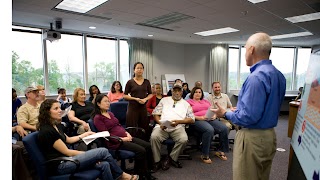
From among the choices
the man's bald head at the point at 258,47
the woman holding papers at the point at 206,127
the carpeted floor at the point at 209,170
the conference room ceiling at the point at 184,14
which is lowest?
the carpeted floor at the point at 209,170

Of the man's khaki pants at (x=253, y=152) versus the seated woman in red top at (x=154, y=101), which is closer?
the man's khaki pants at (x=253, y=152)

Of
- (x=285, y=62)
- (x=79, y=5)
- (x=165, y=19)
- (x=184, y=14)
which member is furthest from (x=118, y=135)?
(x=285, y=62)

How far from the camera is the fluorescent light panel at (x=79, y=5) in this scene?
3.63m

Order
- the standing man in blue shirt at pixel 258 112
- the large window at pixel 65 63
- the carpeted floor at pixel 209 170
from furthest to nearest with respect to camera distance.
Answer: the large window at pixel 65 63, the carpeted floor at pixel 209 170, the standing man in blue shirt at pixel 258 112

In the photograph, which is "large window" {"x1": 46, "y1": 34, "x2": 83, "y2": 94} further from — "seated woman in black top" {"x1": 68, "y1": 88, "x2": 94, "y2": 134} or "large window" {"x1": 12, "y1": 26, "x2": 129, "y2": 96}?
"seated woman in black top" {"x1": 68, "y1": 88, "x2": 94, "y2": 134}

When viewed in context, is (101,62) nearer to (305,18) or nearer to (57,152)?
(57,152)

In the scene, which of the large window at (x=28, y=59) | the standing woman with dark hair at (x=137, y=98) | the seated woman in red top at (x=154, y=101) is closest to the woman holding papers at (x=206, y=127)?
the seated woman in red top at (x=154, y=101)

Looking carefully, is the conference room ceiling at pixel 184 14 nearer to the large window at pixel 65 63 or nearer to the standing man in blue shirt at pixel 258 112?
the large window at pixel 65 63

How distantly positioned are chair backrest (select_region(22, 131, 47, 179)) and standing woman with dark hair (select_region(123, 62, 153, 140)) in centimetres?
148

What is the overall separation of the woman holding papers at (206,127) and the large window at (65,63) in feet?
14.0

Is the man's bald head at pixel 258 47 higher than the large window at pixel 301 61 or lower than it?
lower
